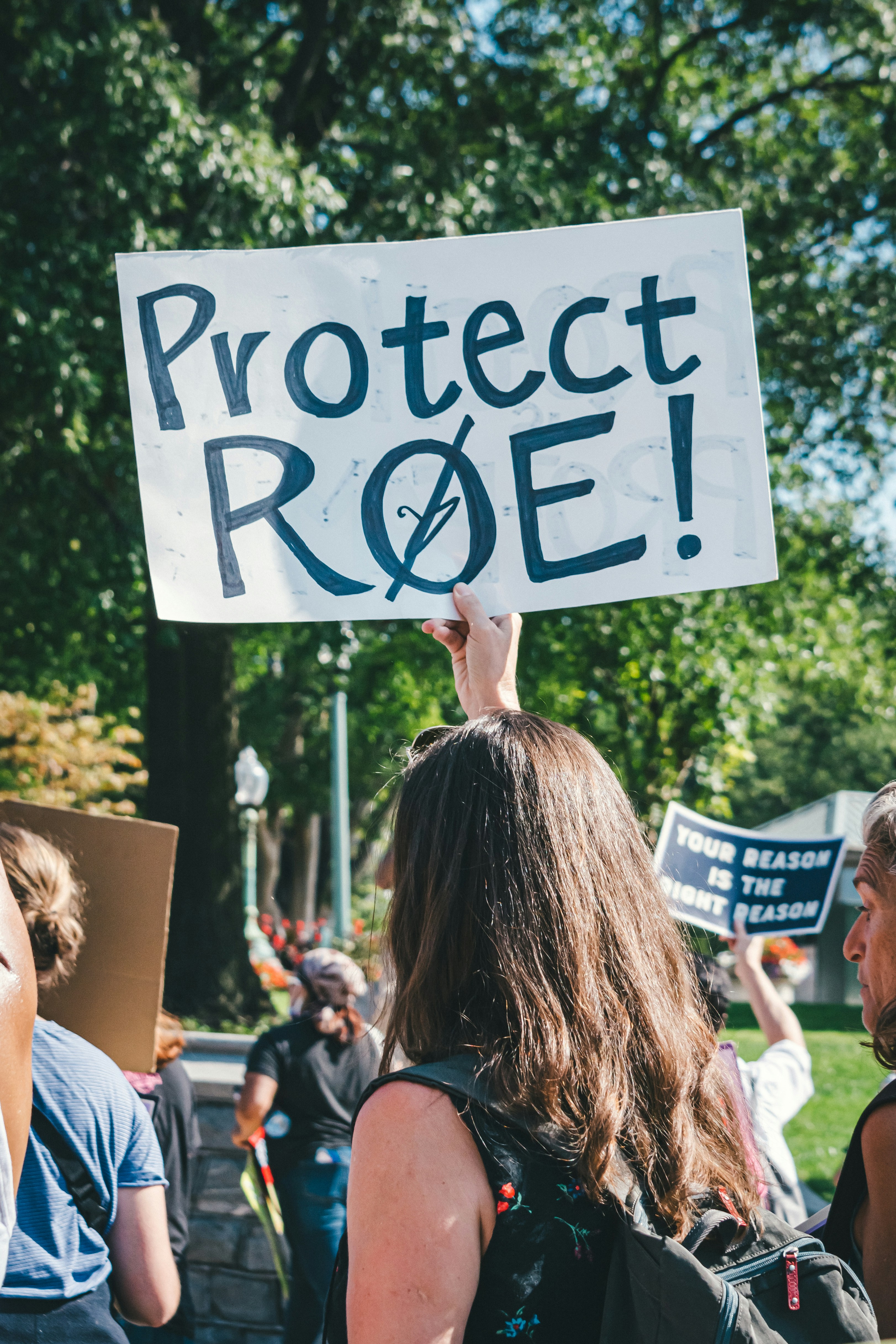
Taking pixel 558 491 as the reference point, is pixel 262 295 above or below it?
above

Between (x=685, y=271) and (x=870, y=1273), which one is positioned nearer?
(x=870, y=1273)

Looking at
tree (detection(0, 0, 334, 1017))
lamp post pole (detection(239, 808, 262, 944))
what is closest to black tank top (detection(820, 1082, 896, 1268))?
tree (detection(0, 0, 334, 1017))

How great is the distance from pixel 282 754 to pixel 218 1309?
657 inches

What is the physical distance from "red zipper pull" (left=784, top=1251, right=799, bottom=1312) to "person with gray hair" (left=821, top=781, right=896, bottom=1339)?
1.00ft

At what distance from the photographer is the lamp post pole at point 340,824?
46.4ft

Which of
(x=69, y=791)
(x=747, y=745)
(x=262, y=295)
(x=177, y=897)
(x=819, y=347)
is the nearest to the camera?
(x=262, y=295)

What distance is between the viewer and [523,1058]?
1.19 meters

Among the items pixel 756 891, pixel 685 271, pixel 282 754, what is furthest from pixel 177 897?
pixel 282 754

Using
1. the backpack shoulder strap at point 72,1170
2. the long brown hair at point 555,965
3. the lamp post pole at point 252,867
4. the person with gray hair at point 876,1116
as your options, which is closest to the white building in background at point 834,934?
the lamp post pole at point 252,867

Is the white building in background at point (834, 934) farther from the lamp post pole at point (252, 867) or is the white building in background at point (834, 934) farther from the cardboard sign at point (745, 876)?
the cardboard sign at point (745, 876)

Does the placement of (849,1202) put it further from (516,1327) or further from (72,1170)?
(72,1170)

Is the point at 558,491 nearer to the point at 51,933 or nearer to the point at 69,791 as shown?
the point at 51,933

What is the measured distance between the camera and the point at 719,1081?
54.6 inches

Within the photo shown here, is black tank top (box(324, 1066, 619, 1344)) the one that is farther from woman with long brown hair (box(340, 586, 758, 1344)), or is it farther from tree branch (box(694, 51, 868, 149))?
tree branch (box(694, 51, 868, 149))
